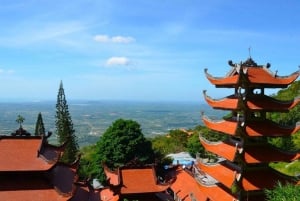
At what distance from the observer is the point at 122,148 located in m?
37.5

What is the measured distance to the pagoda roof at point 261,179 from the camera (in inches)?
686

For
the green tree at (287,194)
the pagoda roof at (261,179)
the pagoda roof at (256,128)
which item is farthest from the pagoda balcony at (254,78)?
the green tree at (287,194)

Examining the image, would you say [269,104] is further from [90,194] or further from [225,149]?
[90,194]

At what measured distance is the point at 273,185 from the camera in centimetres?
1764

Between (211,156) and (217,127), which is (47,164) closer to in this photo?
(217,127)

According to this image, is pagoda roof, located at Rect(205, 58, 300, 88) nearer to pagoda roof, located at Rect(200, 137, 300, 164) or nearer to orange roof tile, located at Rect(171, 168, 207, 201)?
pagoda roof, located at Rect(200, 137, 300, 164)

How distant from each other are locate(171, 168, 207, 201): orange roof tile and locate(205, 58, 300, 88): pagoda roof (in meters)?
9.18

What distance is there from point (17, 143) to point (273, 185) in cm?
1491

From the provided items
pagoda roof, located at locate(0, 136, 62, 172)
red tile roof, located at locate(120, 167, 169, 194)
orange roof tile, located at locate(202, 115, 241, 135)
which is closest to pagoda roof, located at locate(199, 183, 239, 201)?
orange roof tile, located at locate(202, 115, 241, 135)

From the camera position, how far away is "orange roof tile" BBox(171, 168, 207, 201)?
2662cm

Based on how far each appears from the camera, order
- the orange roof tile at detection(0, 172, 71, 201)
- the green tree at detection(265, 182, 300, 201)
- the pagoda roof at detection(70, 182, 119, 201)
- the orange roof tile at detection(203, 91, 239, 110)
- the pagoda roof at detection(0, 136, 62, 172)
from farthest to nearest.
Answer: the pagoda roof at detection(70, 182, 119, 201) < the pagoda roof at detection(0, 136, 62, 172) < the orange roof tile at detection(0, 172, 71, 201) < the orange roof tile at detection(203, 91, 239, 110) < the green tree at detection(265, 182, 300, 201)

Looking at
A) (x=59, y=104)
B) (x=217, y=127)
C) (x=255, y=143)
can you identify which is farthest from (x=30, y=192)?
(x=59, y=104)

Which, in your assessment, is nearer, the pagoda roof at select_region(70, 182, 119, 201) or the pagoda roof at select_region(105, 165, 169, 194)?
the pagoda roof at select_region(70, 182, 119, 201)

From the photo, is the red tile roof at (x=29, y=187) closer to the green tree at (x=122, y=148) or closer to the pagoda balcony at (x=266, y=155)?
the pagoda balcony at (x=266, y=155)
